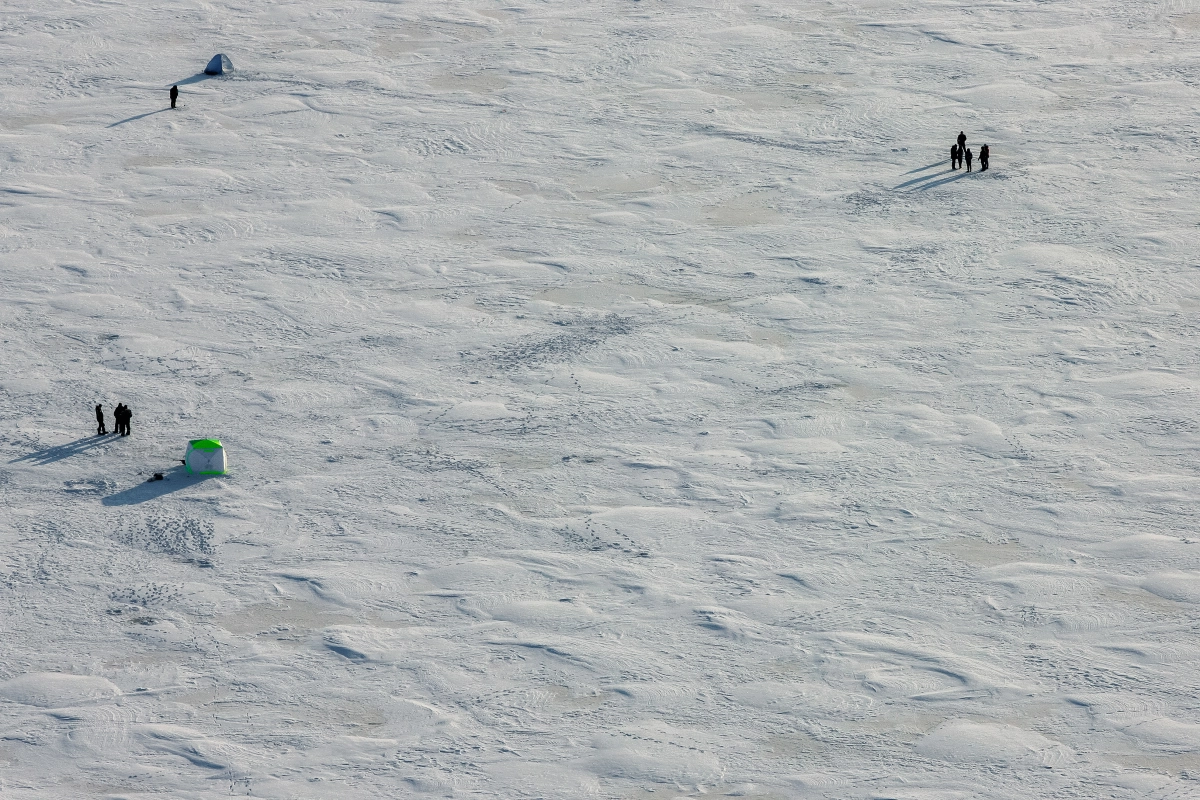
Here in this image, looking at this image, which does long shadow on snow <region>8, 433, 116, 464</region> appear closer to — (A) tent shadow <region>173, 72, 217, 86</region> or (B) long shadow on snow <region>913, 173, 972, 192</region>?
(A) tent shadow <region>173, 72, 217, 86</region>

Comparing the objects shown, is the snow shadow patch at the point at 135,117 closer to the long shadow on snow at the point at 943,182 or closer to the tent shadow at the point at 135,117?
the tent shadow at the point at 135,117

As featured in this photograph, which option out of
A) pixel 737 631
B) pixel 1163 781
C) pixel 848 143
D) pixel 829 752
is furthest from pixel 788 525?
pixel 848 143

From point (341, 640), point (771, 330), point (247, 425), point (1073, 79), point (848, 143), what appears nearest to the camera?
point (341, 640)

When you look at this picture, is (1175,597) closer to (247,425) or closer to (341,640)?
(341,640)

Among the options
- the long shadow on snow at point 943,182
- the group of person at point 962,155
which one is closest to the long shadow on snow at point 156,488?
the long shadow on snow at point 943,182

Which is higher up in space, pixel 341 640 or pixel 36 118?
pixel 36 118

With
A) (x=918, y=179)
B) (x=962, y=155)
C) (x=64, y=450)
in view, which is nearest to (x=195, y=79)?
(x=64, y=450)
